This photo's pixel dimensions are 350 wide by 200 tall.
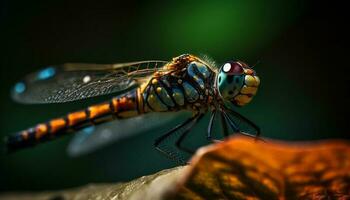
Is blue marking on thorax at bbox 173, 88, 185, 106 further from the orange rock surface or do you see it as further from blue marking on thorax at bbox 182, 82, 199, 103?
the orange rock surface

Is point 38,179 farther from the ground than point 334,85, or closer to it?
closer to it

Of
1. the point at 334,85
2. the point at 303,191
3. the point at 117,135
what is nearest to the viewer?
the point at 303,191

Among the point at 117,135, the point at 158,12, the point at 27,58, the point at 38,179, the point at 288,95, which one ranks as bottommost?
the point at 38,179

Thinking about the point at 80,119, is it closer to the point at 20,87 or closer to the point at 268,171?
the point at 20,87

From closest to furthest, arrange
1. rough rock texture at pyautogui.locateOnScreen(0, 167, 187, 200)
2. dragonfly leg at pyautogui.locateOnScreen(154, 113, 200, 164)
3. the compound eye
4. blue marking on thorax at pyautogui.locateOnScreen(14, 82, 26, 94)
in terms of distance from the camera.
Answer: rough rock texture at pyautogui.locateOnScreen(0, 167, 187, 200) → the compound eye → dragonfly leg at pyautogui.locateOnScreen(154, 113, 200, 164) → blue marking on thorax at pyautogui.locateOnScreen(14, 82, 26, 94)

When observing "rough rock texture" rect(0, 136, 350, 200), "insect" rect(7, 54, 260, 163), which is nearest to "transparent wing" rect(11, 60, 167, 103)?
"insect" rect(7, 54, 260, 163)

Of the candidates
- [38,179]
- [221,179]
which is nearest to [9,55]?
[38,179]

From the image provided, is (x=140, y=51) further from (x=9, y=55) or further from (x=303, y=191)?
(x=303, y=191)
